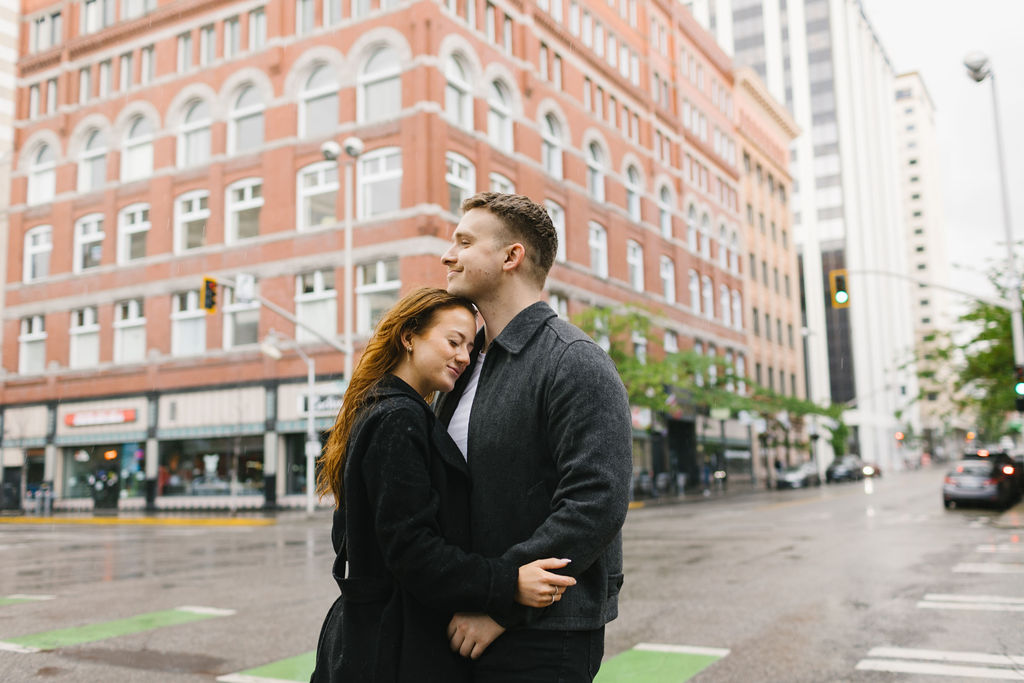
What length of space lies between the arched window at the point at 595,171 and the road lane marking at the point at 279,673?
3493 centimetres

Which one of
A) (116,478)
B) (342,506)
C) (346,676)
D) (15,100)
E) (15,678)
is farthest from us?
(15,100)

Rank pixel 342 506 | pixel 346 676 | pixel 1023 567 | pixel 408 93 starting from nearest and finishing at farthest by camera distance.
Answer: pixel 346 676, pixel 342 506, pixel 1023 567, pixel 408 93

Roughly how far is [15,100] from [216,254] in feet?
43.9

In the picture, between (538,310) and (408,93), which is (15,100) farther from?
(538,310)

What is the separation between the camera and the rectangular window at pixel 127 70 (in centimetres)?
3738

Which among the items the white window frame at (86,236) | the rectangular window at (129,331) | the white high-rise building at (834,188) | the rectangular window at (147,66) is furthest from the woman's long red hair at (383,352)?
Answer: the white high-rise building at (834,188)

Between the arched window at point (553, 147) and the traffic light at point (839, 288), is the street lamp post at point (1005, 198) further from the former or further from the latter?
the arched window at point (553, 147)

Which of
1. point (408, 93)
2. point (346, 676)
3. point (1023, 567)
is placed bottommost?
point (1023, 567)

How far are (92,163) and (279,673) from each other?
37696mm

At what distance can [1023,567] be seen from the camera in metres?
11.5

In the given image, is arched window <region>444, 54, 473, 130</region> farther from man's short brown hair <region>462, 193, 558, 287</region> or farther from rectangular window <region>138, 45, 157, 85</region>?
man's short brown hair <region>462, 193, 558, 287</region>

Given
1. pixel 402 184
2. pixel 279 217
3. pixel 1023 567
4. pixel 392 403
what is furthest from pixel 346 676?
pixel 279 217

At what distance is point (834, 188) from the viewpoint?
9812 cm

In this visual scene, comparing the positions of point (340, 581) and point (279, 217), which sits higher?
point (279, 217)
